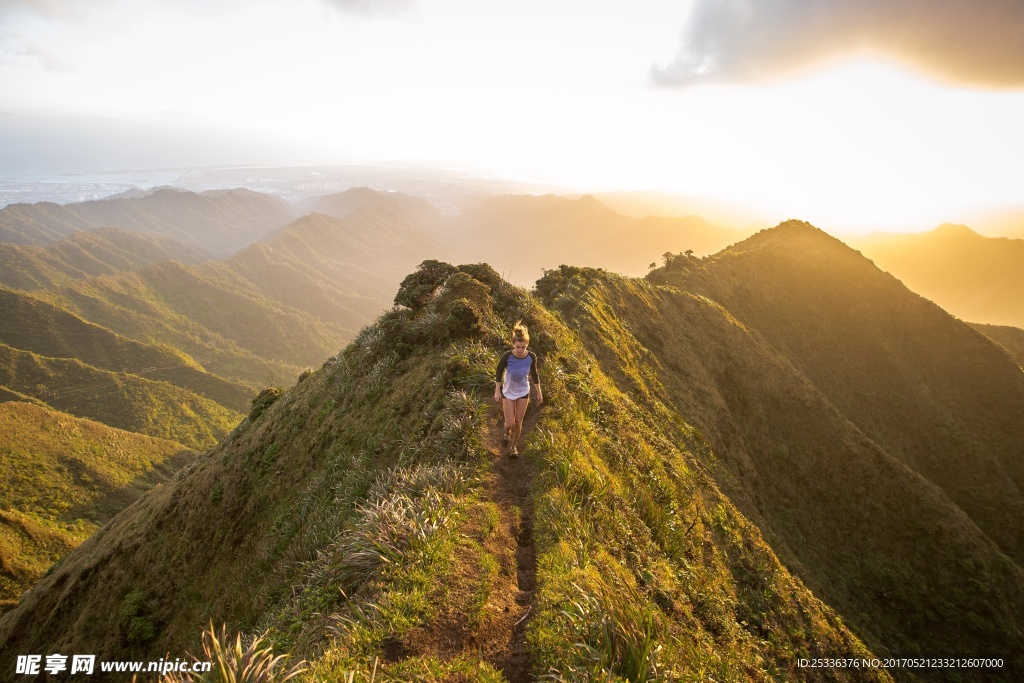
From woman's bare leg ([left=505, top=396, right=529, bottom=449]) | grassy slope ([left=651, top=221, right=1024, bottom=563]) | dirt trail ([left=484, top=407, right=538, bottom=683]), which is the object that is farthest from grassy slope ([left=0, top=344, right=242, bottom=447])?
woman's bare leg ([left=505, top=396, right=529, bottom=449])

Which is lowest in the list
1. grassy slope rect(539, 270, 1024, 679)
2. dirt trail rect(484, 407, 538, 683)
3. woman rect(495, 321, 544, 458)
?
grassy slope rect(539, 270, 1024, 679)

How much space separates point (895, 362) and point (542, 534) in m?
49.2

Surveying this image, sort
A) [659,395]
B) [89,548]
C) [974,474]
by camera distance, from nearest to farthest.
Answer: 1. [89,548]
2. [659,395]
3. [974,474]

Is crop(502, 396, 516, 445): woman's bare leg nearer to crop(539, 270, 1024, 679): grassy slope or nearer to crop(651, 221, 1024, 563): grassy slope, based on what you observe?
crop(539, 270, 1024, 679): grassy slope

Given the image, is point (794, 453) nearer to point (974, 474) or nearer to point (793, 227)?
point (974, 474)

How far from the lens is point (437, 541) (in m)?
6.65

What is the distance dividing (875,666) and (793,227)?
5797cm

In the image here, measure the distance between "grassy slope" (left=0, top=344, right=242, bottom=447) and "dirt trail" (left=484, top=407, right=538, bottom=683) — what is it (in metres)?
108

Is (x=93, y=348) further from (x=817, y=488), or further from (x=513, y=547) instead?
(x=817, y=488)

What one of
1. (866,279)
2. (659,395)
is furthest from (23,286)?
(866,279)

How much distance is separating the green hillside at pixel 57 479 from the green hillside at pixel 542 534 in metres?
31.0

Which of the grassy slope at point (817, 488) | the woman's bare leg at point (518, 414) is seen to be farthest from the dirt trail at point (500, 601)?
the grassy slope at point (817, 488)

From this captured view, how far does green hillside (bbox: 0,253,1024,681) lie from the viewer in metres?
5.79

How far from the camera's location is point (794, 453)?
81.9ft
